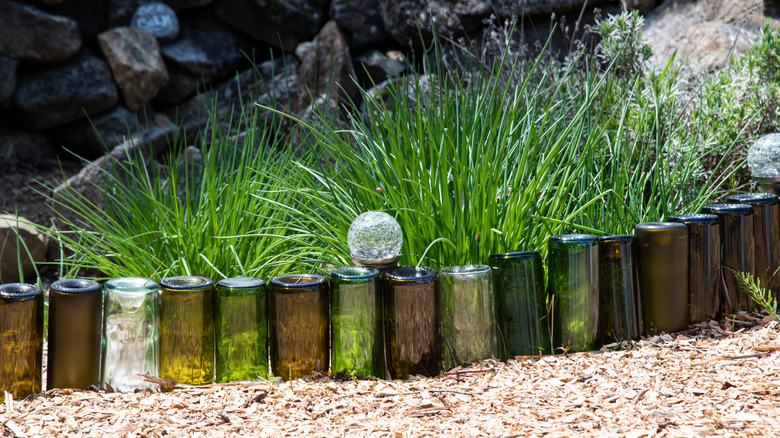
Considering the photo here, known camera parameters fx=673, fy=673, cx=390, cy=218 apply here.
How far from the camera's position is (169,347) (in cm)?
166

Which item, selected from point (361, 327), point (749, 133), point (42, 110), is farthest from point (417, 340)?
point (42, 110)

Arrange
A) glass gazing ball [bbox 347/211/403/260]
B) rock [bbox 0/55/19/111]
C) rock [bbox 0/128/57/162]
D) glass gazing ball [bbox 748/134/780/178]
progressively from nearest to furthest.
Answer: glass gazing ball [bbox 347/211/403/260] → glass gazing ball [bbox 748/134/780/178] → rock [bbox 0/55/19/111] → rock [bbox 0/128/57/162]

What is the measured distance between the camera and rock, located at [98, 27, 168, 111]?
595cm

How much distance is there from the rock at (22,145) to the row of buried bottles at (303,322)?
16.7ft

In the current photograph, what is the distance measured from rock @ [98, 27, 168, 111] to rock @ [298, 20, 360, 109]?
4.33 feet

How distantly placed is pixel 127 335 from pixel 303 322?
1.42ft

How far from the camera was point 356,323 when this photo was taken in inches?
66.4

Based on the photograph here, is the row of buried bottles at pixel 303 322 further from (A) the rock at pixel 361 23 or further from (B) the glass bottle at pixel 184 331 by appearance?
(A) the rock at pixel 361 23

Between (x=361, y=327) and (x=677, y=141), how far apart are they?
5.91ft

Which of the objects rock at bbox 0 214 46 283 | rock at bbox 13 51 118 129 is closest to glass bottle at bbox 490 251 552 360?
rock at bbox 0 214 46 283

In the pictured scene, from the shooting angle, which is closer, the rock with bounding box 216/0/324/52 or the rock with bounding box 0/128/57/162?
the rock with bounding box 0/128/57/162

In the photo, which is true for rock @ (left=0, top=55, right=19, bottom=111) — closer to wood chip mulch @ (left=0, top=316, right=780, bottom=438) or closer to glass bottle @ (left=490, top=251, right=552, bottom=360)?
wood chip mulch @ (left=0, top=316, right=780, bottom=438)

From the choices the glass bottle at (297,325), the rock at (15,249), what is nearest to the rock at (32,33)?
the rock at (15,249)

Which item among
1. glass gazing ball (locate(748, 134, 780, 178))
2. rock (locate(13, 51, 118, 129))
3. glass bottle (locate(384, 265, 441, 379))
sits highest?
rock (locate(13, 51, 118, 129))
